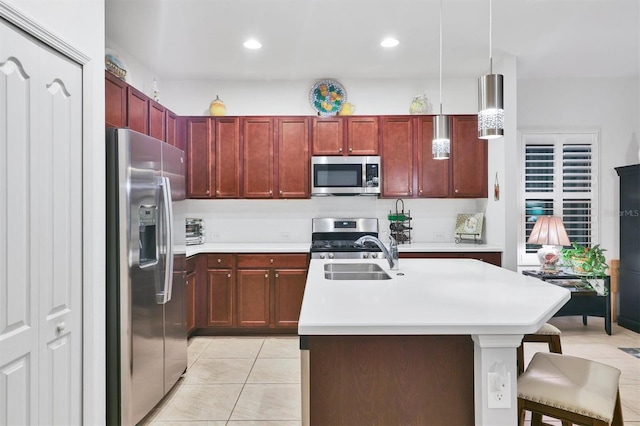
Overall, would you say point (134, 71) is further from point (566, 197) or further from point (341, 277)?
point (566, 197)

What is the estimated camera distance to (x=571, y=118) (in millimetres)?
4727

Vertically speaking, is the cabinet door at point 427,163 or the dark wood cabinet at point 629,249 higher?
the cabinet door at point 427,163

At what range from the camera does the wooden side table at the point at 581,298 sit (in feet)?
13.3

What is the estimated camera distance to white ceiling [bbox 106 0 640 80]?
3.00 meters

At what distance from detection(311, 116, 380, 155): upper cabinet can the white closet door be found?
270 cm

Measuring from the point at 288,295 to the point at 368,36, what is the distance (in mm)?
2603

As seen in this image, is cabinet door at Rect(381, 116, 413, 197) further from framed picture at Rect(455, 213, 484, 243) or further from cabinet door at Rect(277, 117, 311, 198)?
cabinet door at Rect(277, 117, 311, 198)

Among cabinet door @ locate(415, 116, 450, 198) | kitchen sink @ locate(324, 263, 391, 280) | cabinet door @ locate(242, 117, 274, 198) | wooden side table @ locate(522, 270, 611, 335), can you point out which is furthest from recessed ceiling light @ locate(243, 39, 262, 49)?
wooden side table @ locate(522, 270, 611, 335)

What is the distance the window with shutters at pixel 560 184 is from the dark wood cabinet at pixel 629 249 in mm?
300

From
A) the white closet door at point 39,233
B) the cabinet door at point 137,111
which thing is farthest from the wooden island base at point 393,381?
the cabinet door at point 137,111

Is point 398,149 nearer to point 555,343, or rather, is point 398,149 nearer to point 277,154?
point 277,154

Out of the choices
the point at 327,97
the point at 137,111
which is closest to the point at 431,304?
the point at 137,111

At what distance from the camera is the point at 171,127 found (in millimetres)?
4117

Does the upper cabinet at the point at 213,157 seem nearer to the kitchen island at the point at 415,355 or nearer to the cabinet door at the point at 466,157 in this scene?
the cabinet door at the point at 466,157
